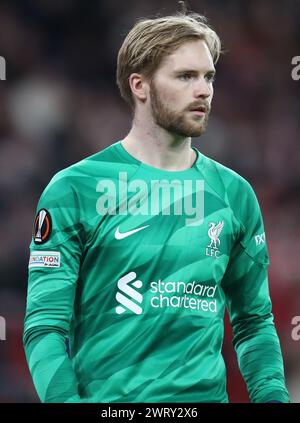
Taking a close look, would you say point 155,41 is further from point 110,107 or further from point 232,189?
point 110,107

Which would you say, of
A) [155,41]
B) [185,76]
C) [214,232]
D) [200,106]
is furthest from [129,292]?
[155,41]

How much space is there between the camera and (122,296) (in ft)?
12.2

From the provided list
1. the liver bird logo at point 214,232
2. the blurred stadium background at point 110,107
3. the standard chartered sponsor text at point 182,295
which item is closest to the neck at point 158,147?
the liver bird logo at point 214,232

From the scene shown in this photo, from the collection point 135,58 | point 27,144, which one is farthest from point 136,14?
point 135,58

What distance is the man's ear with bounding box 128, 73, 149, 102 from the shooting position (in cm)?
405

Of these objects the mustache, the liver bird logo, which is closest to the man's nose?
the mustache

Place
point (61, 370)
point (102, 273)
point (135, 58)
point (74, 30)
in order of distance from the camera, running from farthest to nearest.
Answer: point (74, 30), point (135, 58), point (102, 273), point (61, 370)

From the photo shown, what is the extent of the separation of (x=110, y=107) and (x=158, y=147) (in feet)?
15.1

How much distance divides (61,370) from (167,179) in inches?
38.6

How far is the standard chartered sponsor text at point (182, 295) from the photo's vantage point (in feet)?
12.3

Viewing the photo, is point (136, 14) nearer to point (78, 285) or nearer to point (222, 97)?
point (222, 97)

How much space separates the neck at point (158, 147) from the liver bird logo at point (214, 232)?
30cm

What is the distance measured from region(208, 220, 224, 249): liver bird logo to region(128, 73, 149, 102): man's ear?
2.14 feet

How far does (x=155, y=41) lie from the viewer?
3.97m
